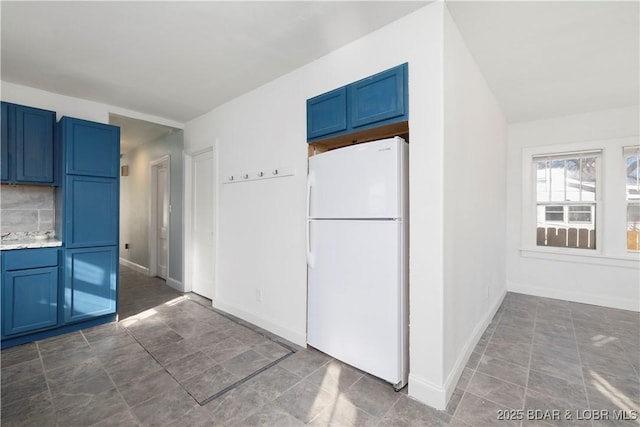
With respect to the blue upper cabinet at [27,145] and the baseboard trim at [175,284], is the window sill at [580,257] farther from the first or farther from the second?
the blue upper cabinet at [27,145]

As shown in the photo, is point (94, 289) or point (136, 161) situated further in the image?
point (136, 161)

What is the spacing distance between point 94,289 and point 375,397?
Answer: 300 centimetres

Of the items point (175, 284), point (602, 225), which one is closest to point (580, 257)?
point (602, 225)

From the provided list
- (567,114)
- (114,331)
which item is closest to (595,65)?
(567,114)

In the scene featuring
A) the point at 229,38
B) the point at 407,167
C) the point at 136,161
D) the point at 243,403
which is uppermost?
the point at 229,38

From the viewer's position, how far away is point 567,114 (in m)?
3.88

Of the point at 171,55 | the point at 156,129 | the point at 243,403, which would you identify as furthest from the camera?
the point at 156,129

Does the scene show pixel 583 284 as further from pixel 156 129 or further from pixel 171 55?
pixel 156 129

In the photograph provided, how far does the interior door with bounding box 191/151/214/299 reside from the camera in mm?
3893

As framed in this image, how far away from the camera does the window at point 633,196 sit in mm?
3566

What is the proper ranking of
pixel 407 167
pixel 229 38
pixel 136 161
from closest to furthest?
1. pixel 407 167
2. pixel 229 38
3. pixel 136 161

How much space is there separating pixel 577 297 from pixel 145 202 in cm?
716

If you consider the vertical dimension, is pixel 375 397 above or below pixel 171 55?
below

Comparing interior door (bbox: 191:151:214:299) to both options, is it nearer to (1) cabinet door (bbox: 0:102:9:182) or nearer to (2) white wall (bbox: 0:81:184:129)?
(2) white wall (bbox: 0:81:184:129)
